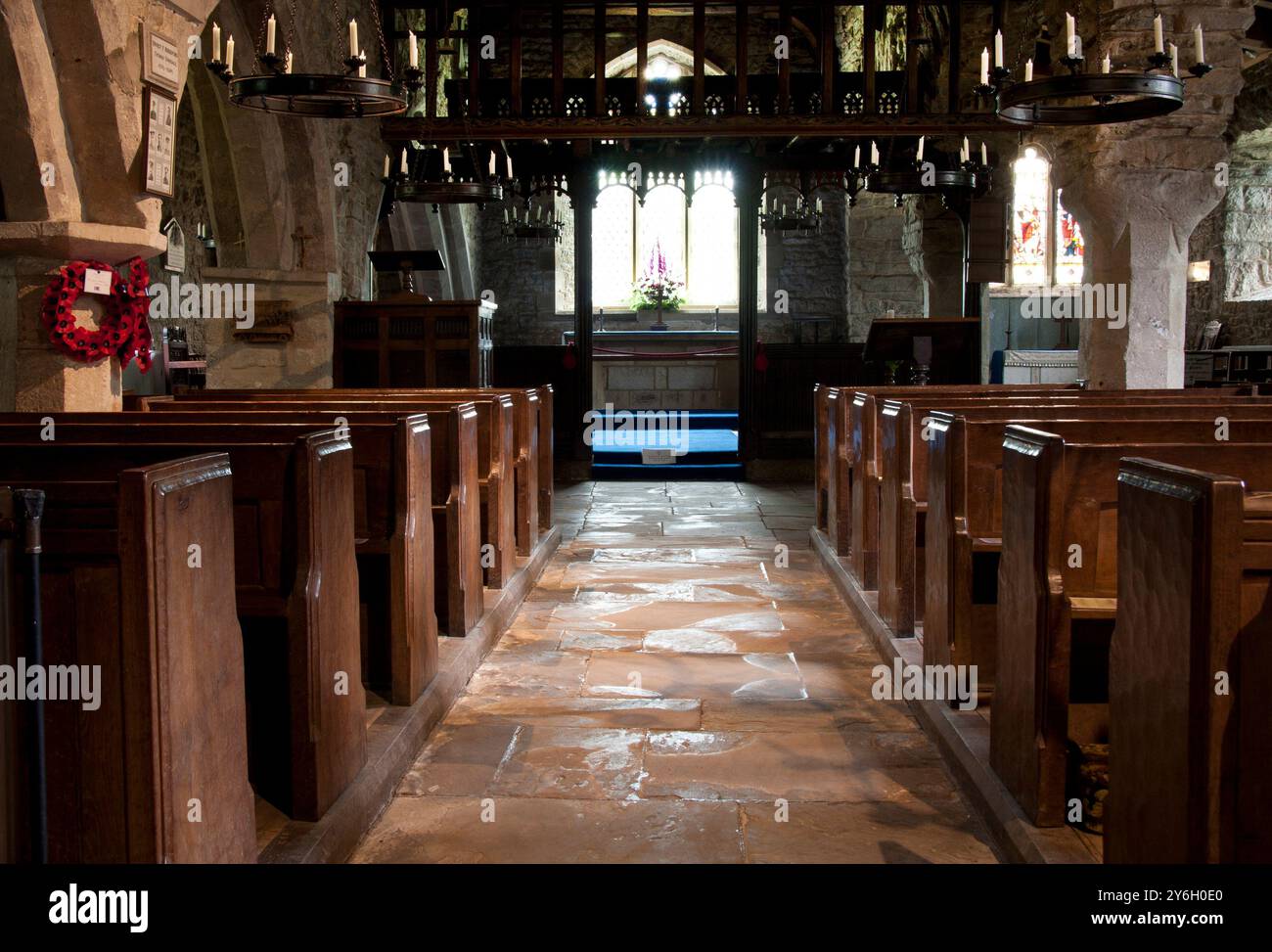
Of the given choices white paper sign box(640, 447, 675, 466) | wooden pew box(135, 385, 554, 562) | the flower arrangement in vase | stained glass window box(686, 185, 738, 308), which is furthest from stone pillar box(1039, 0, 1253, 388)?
stained glass window box(686, 185, 738, 308)

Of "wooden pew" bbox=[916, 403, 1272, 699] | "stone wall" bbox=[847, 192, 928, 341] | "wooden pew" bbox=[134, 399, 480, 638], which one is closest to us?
"wooden pew" bbox=[916, 403, 1272, 699]

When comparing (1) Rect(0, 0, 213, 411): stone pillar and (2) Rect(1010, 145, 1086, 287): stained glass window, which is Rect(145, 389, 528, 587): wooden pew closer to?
(1) Rect(0, 0, 213, 411): stone pillar

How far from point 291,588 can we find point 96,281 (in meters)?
3.19

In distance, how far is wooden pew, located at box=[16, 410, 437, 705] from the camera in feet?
10.4

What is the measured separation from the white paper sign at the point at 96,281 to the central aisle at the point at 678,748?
2.28 metres

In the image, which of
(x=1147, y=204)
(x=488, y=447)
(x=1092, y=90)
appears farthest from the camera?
(x=1147, y=204)

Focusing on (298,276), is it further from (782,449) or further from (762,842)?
→ (762,842)

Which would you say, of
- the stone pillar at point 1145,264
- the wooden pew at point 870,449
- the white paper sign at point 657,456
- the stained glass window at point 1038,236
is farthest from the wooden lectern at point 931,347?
the stained glass window at point 1038,236

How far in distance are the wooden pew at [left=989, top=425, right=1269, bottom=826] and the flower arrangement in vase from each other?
12.3m

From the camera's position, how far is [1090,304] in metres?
7.18

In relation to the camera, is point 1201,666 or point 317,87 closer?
point 1201,666

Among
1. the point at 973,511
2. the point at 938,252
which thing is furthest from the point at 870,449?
the point at 938,252

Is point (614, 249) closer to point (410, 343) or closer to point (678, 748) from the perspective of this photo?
point (410, 343)

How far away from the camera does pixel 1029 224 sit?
1501cm
